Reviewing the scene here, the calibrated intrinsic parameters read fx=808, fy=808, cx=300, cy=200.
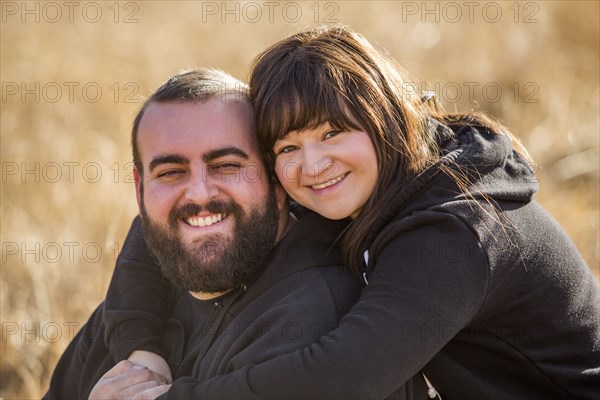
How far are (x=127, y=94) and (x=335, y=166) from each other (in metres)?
4.63

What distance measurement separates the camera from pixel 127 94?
22.8 feet

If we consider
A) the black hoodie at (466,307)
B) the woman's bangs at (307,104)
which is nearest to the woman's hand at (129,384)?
the black hoodie at (466,307)

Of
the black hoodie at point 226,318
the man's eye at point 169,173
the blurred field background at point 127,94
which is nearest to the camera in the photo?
the black hoodie at point 226,318

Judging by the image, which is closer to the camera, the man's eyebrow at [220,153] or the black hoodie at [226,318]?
the black hoodie at [226,318]

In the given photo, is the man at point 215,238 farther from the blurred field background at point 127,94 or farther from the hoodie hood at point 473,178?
the blurred field background at point 127,94

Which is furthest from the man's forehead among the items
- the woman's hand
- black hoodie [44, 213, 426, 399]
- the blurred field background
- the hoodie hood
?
the blurred field background

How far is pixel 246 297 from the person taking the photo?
2.72 m

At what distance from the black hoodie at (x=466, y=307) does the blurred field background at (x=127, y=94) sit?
0.78m

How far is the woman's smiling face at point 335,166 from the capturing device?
266cm

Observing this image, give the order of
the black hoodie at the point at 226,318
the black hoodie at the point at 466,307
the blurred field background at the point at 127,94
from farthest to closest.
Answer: the blurred field background at the point at 127,94
the black hoodie at the point at 226,318
the black hoodie at the point at 466,307

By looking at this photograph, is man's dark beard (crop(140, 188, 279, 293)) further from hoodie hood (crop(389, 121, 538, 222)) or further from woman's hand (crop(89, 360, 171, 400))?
hoodie hood (crop(389, 121, 538, 222))

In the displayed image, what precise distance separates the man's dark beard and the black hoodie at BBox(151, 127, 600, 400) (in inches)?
17.2

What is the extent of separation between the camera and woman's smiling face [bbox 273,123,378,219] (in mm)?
2662

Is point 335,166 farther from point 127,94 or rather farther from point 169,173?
point 127,94
